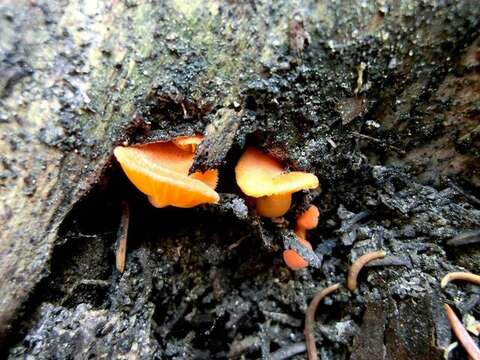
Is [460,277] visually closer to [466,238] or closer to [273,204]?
[466,238]

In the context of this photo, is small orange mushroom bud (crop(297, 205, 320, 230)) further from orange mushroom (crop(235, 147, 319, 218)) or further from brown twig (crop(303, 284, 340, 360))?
brown twig (crop(303, 284, 340, 360))

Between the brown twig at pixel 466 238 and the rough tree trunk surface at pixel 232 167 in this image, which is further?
the brown twig at pixel 466 238

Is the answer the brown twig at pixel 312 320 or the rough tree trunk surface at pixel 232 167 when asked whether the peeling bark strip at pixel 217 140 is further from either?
the brown twig at pixel 312 320

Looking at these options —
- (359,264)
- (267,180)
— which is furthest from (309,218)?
(267,180)

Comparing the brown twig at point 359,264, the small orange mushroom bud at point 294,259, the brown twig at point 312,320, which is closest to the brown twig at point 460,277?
the brown twig at point 359,264

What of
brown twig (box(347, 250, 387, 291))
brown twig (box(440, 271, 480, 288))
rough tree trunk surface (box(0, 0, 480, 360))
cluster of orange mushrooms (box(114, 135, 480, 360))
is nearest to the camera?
rough tree trunk surface (box(0, 0, 480, 360))

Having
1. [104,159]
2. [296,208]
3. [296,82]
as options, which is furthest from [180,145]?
[296,208]

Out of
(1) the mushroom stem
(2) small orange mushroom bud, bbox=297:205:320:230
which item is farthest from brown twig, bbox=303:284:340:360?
(1) the mushroom stem
